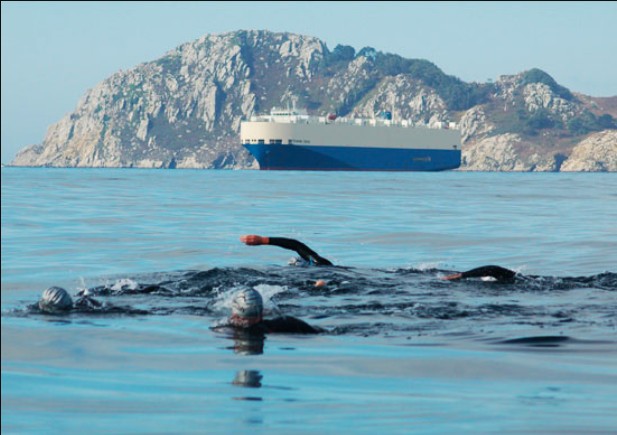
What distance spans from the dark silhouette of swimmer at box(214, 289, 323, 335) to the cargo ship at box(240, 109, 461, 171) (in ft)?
504

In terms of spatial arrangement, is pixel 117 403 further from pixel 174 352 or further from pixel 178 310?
pixel 178 310

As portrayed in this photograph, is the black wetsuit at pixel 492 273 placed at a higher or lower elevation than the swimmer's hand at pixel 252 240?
lower

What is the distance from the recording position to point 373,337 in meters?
12.8

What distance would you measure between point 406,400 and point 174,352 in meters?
3.41

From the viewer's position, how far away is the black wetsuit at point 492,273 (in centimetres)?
1808

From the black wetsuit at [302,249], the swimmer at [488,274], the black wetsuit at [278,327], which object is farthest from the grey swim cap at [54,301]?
the swimmer at [488,274]

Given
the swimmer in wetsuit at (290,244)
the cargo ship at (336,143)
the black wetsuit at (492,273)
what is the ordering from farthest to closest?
the cargo ship at (336,143) < the black wetsuit at (492,273) < the swimmer in wetsuit at (290,244)

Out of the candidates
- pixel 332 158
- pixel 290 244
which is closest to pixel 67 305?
pixel 290 244

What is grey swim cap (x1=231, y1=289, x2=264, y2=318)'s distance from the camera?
41.0ft

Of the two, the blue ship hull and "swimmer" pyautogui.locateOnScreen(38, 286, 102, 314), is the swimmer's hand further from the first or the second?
the blue ship hull

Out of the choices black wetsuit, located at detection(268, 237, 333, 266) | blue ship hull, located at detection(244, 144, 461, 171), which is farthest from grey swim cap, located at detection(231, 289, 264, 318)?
blue ship hull, located at detection(244, 144, 461, 171)

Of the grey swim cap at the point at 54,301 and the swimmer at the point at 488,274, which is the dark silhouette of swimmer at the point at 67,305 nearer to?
the grey swim cap at the point at 54,301

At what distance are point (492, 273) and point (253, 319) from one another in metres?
7.02

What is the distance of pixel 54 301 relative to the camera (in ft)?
45.4
